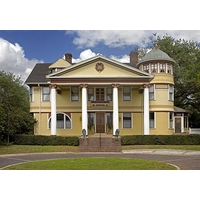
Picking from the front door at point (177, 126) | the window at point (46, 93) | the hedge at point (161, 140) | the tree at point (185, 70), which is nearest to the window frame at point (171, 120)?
the front door at point (177, 126)

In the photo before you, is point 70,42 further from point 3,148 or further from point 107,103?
point 3,148

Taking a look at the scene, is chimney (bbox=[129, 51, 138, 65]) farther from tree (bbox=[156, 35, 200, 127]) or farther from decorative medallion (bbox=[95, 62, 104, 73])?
decorative medallion (bbox=[95, 62, 104, 73])

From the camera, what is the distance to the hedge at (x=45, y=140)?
26.2 m

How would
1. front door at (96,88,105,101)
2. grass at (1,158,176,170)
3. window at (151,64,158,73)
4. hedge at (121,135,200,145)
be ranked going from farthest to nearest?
front door at (96,88,105,101), window at (151,64,158,73), hedge at (121,135,200,145), grass at (1,158,176,170)

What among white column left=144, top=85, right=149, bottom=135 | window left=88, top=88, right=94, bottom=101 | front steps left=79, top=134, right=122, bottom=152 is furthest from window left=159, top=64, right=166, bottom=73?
front steps left=79, top=134, right=122, bottom=152

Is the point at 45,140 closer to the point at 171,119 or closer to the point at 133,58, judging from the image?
the point at 171,119

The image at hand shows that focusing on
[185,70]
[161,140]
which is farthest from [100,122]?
[185,70]

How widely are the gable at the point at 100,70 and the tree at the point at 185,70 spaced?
11678mm

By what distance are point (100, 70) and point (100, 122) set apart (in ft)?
19.9

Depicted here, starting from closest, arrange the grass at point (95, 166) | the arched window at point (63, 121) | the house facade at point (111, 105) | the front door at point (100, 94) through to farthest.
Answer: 1. the grass at point (95, 166)
2. the house facade at point (111, 105)
3. the front door at point (100, 94)
4. the arched window at point (63, 121)

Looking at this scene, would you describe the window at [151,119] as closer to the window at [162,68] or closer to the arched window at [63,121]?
the window at [162,68]

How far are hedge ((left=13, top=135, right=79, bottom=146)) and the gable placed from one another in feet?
20.5

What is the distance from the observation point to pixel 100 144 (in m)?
25.3

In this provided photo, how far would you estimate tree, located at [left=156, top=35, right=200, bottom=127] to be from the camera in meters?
38.7
